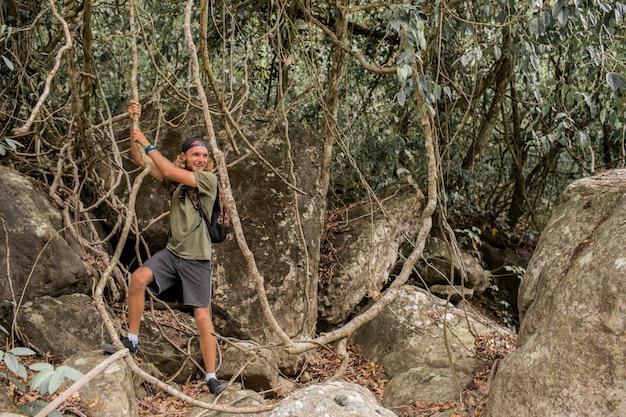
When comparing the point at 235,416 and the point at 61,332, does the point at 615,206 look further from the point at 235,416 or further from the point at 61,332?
the point at 61,332

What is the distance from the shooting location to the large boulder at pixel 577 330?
2.89m

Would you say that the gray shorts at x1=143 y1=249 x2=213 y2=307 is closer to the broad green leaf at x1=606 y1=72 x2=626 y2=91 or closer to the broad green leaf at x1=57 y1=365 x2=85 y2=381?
the broad green leaf at x1=57 y1=365 x2=85 y2=381

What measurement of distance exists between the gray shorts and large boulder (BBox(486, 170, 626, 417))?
200 centimetres

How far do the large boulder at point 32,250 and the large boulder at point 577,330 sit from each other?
334 cm

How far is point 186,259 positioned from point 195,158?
684 mm

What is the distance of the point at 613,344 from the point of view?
9.46 feet

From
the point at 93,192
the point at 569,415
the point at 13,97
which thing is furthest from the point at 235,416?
the point at 13,97

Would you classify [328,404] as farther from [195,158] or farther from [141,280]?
[195,158]

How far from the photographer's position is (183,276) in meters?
3.67

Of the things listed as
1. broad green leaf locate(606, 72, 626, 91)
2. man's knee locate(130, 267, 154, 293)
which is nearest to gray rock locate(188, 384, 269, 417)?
man's knee locate(130, 267, 154, 293)

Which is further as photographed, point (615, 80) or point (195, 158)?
point (195, 158)

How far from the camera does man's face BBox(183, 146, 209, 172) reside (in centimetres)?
362

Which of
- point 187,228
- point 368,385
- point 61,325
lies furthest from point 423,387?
point 61,325

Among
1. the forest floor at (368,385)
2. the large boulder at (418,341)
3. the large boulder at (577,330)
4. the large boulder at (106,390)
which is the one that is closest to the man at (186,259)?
the large boulder at (106,390)
